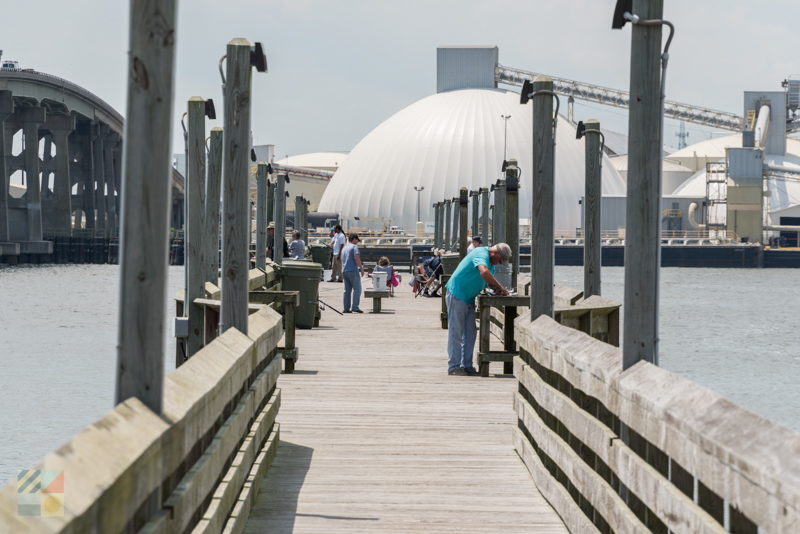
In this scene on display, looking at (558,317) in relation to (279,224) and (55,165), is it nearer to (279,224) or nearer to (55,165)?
(279,224)

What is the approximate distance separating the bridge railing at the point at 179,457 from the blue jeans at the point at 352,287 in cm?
1774

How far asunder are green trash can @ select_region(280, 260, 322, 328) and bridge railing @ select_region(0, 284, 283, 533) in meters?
12.5

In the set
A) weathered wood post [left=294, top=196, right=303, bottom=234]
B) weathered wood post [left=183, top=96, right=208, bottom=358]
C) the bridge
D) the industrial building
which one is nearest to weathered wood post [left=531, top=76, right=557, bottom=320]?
weathered wood post [left=183, top=96, right=208, bottom=358]

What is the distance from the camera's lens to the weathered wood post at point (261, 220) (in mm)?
21922

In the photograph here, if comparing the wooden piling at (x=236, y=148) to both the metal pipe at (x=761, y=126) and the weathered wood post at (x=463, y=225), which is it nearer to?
the weathered wood post at (x=463, y=225)

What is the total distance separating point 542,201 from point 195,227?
5.06 metres

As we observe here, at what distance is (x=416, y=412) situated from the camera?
40.5 ft

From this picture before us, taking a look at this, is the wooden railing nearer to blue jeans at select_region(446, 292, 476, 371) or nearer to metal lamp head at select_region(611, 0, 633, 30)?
blue jeans at select_region(446, 292, 476, 371)

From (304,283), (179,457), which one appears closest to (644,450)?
(179,457)

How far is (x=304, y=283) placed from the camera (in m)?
22.2

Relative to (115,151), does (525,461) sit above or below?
below

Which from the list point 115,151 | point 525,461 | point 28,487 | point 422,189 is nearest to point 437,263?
point 525,461

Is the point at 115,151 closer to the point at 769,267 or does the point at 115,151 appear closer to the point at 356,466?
the point at 769,267

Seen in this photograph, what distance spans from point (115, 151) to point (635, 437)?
337ft
